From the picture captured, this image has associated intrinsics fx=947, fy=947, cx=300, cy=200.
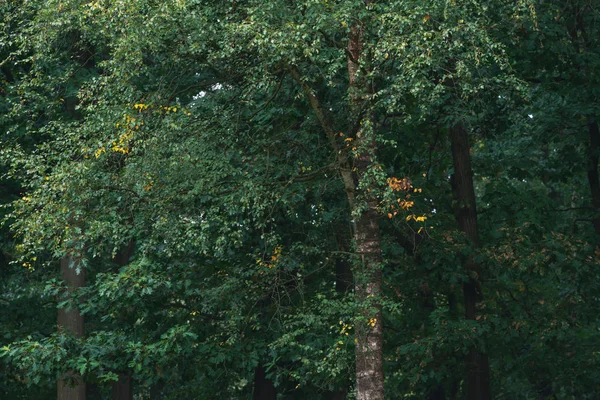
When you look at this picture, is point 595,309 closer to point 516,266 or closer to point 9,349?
point 516,266

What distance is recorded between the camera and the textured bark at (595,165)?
18.3 metres

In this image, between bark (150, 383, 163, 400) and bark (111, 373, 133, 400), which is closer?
bark (111, 373, 133, 400)

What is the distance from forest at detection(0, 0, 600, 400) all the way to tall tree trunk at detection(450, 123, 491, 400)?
0.14 ft

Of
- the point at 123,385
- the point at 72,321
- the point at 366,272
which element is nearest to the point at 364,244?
the point at 366,272

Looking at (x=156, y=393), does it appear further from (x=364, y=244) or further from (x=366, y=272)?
(x=366, y=272)

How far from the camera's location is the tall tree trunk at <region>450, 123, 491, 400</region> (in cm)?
1803

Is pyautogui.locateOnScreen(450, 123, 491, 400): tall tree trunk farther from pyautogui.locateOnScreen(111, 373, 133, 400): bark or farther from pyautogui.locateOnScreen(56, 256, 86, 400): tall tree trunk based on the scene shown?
pyautogui.locateOnScreen(111, 373, 133, 400): bark

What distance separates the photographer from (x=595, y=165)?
62.7 feet

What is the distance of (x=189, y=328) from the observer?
1516 centimetres

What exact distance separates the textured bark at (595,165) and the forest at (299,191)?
0.19 ft

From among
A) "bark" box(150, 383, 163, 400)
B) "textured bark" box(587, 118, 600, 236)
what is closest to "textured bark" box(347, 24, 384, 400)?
"textured bark" box(587, 118, 600, 236)

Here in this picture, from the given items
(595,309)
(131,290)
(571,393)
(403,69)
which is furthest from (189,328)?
(571,393)

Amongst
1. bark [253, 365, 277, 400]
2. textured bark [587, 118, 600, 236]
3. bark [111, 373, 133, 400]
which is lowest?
bark [253, 365, 277, 400]

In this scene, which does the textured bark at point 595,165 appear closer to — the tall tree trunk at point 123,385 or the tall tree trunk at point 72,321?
the tall tree trunk at point 72,321
